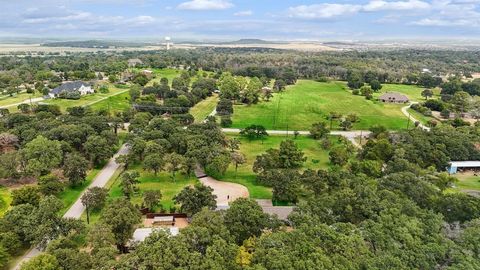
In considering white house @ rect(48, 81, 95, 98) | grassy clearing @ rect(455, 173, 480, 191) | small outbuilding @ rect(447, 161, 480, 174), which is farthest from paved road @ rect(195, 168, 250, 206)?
white house @ rect(48, 81, 95, 98)

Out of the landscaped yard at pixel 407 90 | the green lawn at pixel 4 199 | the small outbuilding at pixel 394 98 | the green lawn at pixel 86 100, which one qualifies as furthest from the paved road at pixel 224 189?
the landscaped yard at pixel 407 90

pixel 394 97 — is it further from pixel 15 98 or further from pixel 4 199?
pixel 15 98

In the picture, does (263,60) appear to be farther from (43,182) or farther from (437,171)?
(43,182)

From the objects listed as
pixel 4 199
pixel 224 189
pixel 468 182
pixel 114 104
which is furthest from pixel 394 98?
pixel 4 199

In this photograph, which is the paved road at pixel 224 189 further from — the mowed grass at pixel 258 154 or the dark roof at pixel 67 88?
the dark roof at pixel 67 88

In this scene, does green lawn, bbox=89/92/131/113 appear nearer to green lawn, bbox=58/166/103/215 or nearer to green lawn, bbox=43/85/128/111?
green lawn, bbox=43/85/128/111
